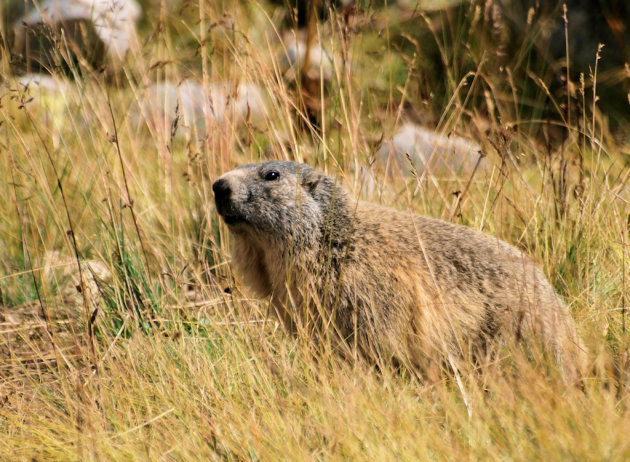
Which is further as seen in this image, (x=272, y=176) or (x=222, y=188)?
(x=272, y=176)

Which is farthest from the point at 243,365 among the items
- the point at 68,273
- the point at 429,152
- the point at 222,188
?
the point at 429,152

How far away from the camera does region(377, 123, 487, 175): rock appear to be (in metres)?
4.93

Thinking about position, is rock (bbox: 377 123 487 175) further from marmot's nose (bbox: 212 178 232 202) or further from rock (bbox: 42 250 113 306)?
rock (bbox: 42 250 113 306)

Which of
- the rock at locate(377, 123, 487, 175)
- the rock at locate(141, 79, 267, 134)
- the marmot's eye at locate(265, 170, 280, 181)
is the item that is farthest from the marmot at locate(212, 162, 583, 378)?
the rock at locate(377, 123, 487, 175)

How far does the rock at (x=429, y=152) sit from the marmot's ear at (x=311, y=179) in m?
1.23

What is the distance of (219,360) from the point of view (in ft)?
10.6

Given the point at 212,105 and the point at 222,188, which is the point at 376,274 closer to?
the point at 222,188

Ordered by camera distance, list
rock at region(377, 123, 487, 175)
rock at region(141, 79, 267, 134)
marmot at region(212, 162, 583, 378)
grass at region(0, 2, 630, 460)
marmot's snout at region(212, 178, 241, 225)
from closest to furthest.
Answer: grass at region(0, 2, 630, 460), marmot at region(212, 162, 583, 378), marmot's snout at region(212, 178, 241, 225), rock at region(141, 79, 267, 134), rock at region(377, 123, 487, 175)

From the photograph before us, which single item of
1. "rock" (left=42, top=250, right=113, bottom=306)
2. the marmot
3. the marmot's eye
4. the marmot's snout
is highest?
the marmot's eye

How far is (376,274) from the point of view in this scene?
3328mm

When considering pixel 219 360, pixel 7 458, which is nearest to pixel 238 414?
pixel 219 360

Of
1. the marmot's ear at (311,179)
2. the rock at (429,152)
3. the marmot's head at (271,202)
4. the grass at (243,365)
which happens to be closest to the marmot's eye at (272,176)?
the marmot's head at (271,202)

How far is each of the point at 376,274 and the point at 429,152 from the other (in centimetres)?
350

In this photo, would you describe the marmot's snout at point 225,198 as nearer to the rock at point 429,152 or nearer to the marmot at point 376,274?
the marmot at point 376,274
